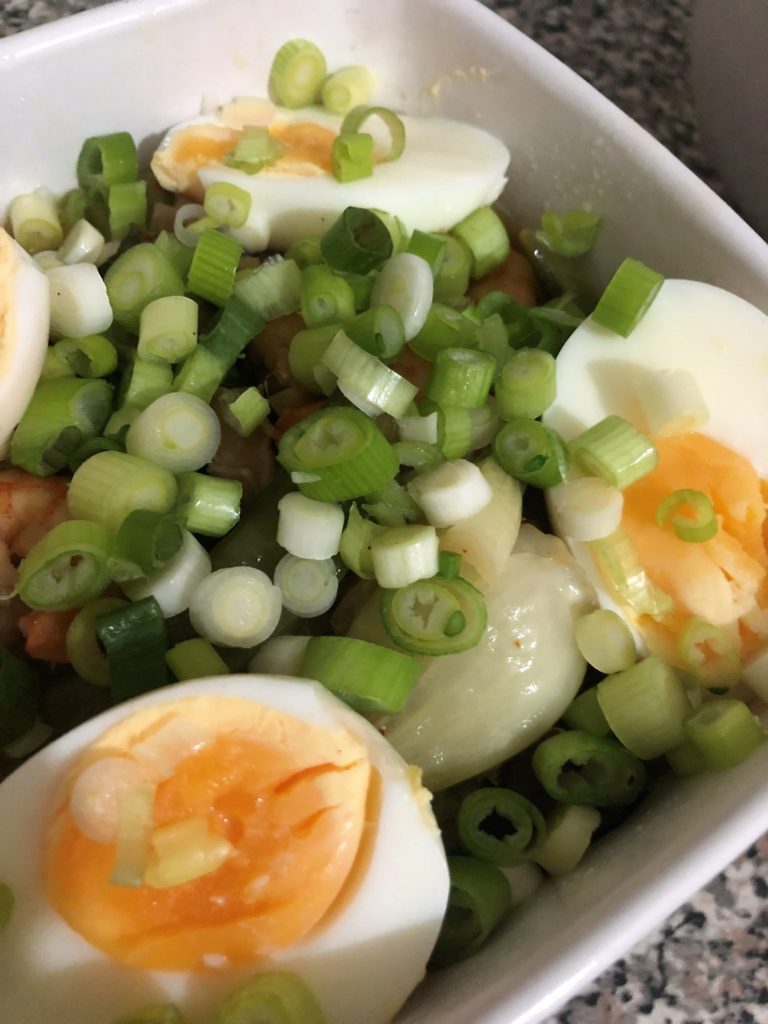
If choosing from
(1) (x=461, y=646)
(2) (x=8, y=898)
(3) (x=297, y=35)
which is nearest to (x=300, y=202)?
(3) (x=297, y=35)

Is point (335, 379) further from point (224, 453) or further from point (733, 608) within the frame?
point (733, 608)

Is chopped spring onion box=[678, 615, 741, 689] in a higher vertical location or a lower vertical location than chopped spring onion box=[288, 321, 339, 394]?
lower

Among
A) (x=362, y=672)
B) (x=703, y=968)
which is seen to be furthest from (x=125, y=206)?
(x=703, y=968)

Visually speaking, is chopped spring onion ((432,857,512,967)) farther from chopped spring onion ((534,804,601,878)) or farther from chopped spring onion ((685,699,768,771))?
chopped spring onion ((685,699,768,771))

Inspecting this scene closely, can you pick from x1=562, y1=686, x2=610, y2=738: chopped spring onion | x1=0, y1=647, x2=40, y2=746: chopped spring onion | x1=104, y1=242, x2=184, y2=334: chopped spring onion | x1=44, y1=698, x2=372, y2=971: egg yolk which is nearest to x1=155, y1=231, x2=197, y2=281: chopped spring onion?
x1=104, y1=242, x2=184, y2=334: chopped spring onion

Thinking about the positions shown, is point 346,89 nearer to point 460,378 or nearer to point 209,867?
point 460,378
